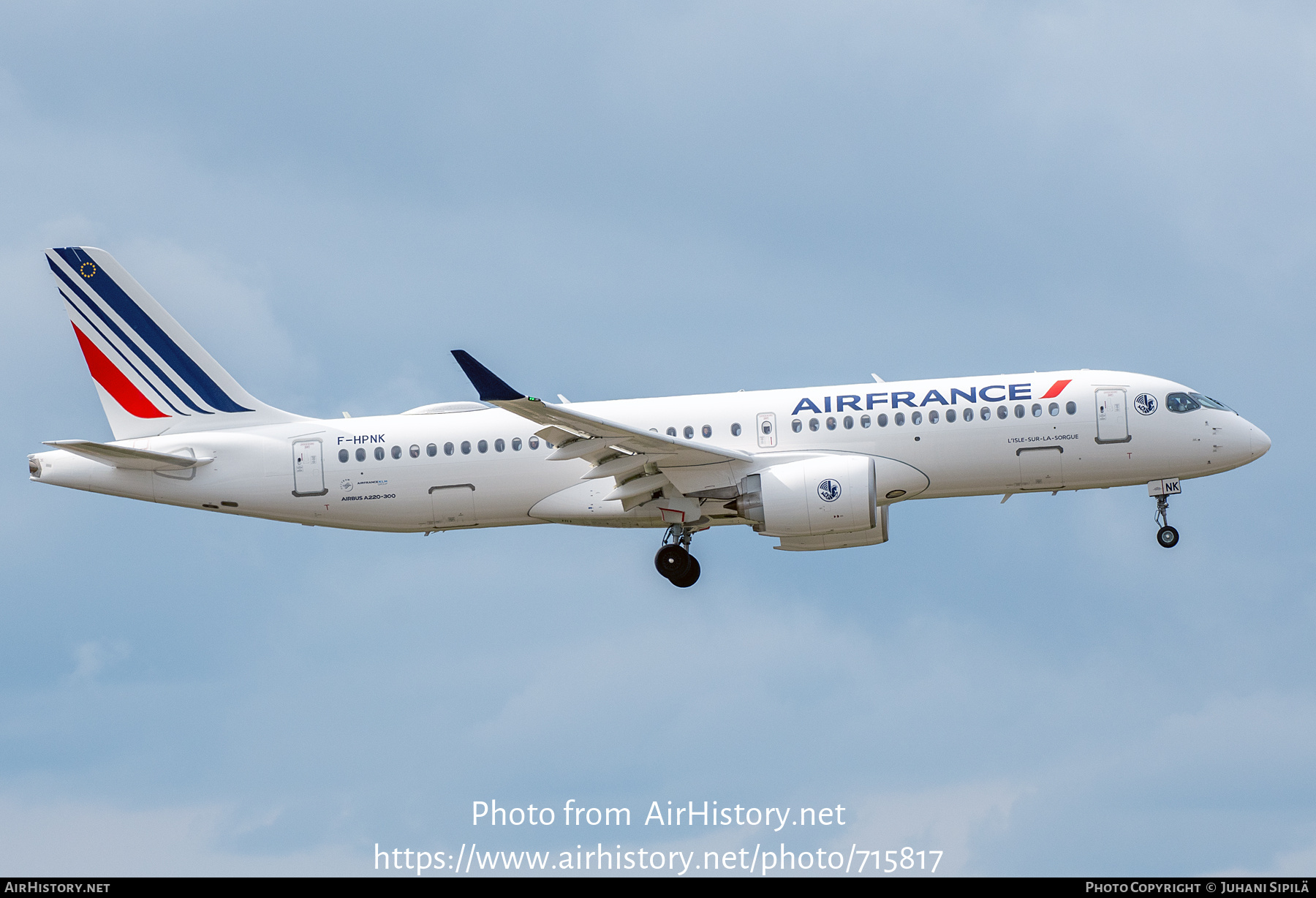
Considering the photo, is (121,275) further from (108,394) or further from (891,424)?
(891,424)

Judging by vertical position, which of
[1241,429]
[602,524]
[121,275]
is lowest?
[602,524]

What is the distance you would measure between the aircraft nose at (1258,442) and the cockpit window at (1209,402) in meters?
0.79

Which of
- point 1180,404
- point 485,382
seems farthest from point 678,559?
point 1180,404

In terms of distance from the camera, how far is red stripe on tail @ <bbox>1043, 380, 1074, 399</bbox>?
3591 cm

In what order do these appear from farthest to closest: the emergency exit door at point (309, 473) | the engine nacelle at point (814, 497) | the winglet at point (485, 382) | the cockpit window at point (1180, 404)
→ the emergency exit door at point (309, 473) → the cockpit window at point (1180, 404) → the engine nacelle at point (814, 497) → the winglet at point (485, 382)

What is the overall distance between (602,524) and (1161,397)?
14.1m

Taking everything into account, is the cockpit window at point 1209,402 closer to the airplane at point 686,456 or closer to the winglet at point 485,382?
the airplane at point 686,456

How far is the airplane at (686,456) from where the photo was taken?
35.2 metres

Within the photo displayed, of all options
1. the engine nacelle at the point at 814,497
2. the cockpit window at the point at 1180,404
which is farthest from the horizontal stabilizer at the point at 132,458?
the cockpit window at the point at 1180,404

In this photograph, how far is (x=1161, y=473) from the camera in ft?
119

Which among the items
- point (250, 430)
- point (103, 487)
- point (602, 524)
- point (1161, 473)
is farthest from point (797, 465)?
point (103, 487)

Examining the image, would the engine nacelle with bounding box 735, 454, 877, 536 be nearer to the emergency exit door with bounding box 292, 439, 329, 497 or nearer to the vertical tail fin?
the emergency exit door with bounding box 292, 439, 329, 497

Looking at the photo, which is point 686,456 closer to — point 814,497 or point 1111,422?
point 814,497

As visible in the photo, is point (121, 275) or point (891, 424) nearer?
point (891, 424)
